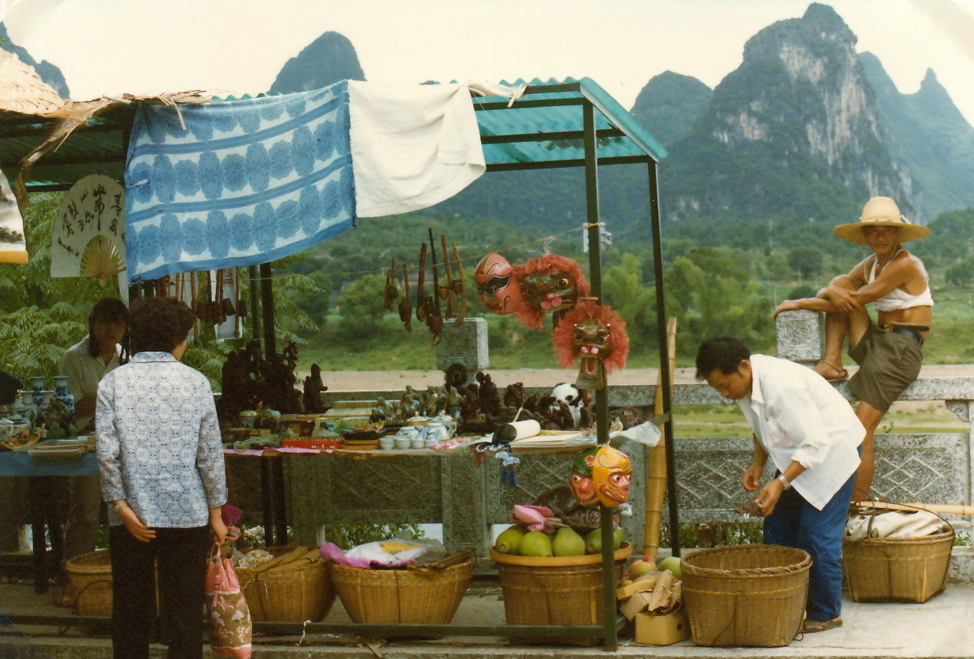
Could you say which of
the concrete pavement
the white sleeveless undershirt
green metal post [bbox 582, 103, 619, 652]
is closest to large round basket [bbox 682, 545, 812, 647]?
the concrete pavement

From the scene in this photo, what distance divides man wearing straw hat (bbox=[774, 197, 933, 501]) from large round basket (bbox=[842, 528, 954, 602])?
15.8 inches

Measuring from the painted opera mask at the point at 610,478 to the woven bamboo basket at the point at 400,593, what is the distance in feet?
3.05

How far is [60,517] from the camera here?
6988mm

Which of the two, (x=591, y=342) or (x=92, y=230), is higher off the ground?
(x=92, y=230)

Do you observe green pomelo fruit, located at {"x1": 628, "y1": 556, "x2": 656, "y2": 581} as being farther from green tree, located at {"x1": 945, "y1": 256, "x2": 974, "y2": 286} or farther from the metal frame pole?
green tree, located at {"x1": 945, "y1": 256, "x2": 974, "y2": 286}

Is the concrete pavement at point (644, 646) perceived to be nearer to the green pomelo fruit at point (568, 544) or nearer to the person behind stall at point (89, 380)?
the green pomelo fruit at point (568, 544)

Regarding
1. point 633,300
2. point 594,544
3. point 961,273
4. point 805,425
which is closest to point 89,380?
point 594,544

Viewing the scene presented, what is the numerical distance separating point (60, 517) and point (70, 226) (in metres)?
2.08

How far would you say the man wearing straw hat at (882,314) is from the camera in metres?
5.75

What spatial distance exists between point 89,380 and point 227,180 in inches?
85.9

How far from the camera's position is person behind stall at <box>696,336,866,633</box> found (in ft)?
16.0

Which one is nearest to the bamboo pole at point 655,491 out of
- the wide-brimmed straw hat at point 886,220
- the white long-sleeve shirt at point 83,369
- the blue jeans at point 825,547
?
the blue jeans at point 825,547

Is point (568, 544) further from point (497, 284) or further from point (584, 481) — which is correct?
point (497, 284)

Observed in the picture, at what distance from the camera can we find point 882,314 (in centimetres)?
588
